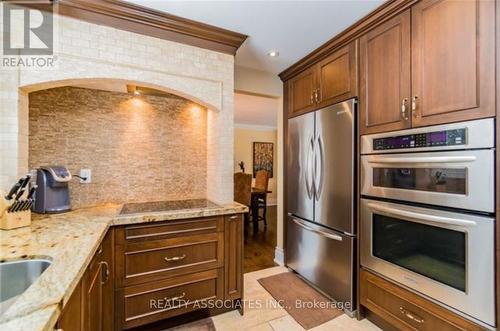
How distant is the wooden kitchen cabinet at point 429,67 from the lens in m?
1.25

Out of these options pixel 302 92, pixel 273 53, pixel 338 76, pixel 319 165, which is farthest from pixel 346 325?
pixel 273 53

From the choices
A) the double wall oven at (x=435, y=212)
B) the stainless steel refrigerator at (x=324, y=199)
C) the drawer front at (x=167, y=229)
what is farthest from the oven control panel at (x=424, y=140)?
the drawer front at (x=167, y=229)

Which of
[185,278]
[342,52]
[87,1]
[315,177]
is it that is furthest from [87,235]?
[342,52]

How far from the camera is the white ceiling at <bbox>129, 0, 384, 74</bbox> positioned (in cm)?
170

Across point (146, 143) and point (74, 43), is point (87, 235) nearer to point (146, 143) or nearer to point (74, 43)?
point (146, 143)

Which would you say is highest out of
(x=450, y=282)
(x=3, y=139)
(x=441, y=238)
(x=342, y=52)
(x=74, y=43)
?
(x=342, y=52)

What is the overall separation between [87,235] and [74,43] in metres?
1.35

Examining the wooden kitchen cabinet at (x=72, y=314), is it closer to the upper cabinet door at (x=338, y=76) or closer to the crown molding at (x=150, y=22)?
the crown molding at (x=150, y=22)

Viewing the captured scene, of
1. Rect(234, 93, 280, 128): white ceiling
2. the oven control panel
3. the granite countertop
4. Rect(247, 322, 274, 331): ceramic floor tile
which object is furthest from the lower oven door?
Rect(234, 93, 280, 128): white ceiling

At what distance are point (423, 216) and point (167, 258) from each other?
5.89 feet

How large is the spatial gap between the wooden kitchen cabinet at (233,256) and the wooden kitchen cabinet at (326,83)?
4.65 feet

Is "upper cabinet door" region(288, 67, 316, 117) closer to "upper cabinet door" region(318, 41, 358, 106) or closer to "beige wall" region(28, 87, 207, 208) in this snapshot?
"upper cabinet door" region(318, 41, 358, 106)

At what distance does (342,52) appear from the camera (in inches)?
83.7

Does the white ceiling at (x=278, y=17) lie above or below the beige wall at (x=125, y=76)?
above
